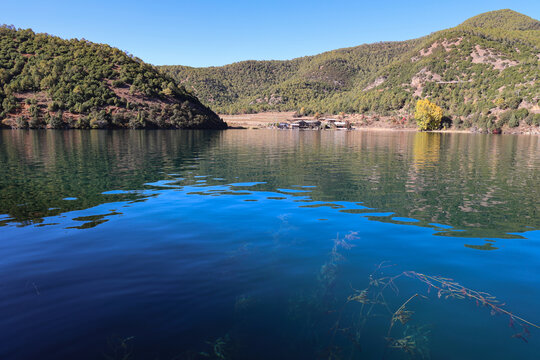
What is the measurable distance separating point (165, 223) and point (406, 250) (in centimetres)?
Answer: 1049

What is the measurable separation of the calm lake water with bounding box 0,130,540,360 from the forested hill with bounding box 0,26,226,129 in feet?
408

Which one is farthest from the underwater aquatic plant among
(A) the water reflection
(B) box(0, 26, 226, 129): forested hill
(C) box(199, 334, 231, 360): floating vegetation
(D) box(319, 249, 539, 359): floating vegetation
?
(B) box(0, 26, 226, 129): forested hill

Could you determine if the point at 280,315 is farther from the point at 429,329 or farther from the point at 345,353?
the point at 429,329

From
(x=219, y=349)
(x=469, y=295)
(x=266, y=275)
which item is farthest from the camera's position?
(x=266, y=275)

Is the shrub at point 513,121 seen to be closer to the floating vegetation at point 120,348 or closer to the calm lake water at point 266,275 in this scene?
the calm lake water at point 266,275

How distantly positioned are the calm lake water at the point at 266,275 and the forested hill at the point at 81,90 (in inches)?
4899

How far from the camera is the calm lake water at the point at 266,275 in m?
6.59

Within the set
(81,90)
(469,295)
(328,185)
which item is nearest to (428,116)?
(328,185)

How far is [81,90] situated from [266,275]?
157347 mm

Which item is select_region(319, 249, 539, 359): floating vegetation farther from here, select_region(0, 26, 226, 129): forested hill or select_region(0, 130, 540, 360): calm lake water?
select_region(0, 26, 226, 129): forested hill

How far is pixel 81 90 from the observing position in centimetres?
13662

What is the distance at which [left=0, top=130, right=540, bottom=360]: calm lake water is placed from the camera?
21.6ft

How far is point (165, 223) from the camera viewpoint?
1462 centimetres

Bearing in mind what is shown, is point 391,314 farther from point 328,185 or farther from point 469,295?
point 328,185
